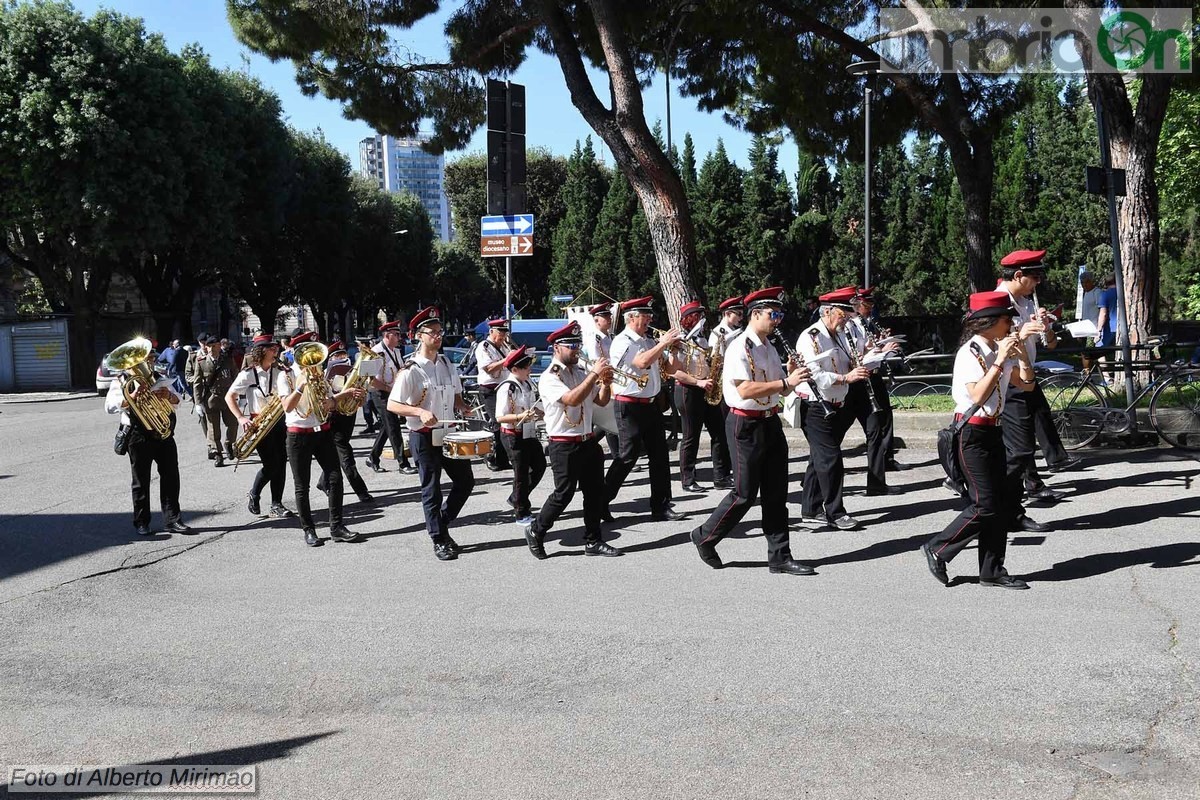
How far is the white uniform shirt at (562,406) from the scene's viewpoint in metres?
7.19

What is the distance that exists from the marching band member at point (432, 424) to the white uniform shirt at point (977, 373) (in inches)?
139

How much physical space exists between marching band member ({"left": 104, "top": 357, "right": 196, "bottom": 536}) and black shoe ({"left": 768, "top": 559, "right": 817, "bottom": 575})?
4954mm

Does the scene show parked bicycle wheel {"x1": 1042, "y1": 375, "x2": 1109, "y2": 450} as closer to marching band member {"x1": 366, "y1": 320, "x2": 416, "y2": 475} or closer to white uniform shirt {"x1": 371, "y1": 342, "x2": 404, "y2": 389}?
marching band member {"x1": 366, "y1": 320, "x2": 416, "y2": 475}

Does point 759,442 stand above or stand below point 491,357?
below

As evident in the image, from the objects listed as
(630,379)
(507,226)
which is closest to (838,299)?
(630,379)

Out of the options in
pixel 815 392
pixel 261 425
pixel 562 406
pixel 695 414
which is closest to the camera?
pixel 562 406

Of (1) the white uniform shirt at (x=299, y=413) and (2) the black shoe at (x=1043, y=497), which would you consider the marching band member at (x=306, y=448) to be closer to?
(1) the white uniform shirt at (x=299, y=413)

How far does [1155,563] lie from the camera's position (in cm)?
632

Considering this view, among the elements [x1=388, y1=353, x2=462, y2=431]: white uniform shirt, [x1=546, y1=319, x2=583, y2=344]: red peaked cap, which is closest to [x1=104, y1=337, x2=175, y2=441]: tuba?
[x1=388, y1=353, x2=462, y2=431]: white uniform shirt

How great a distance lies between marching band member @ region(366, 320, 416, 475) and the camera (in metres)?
10.4

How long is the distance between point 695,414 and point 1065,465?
3.37 metres

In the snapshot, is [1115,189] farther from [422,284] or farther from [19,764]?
[422,284]

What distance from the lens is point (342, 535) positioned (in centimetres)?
813

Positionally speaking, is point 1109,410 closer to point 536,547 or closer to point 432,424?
point 536,547
